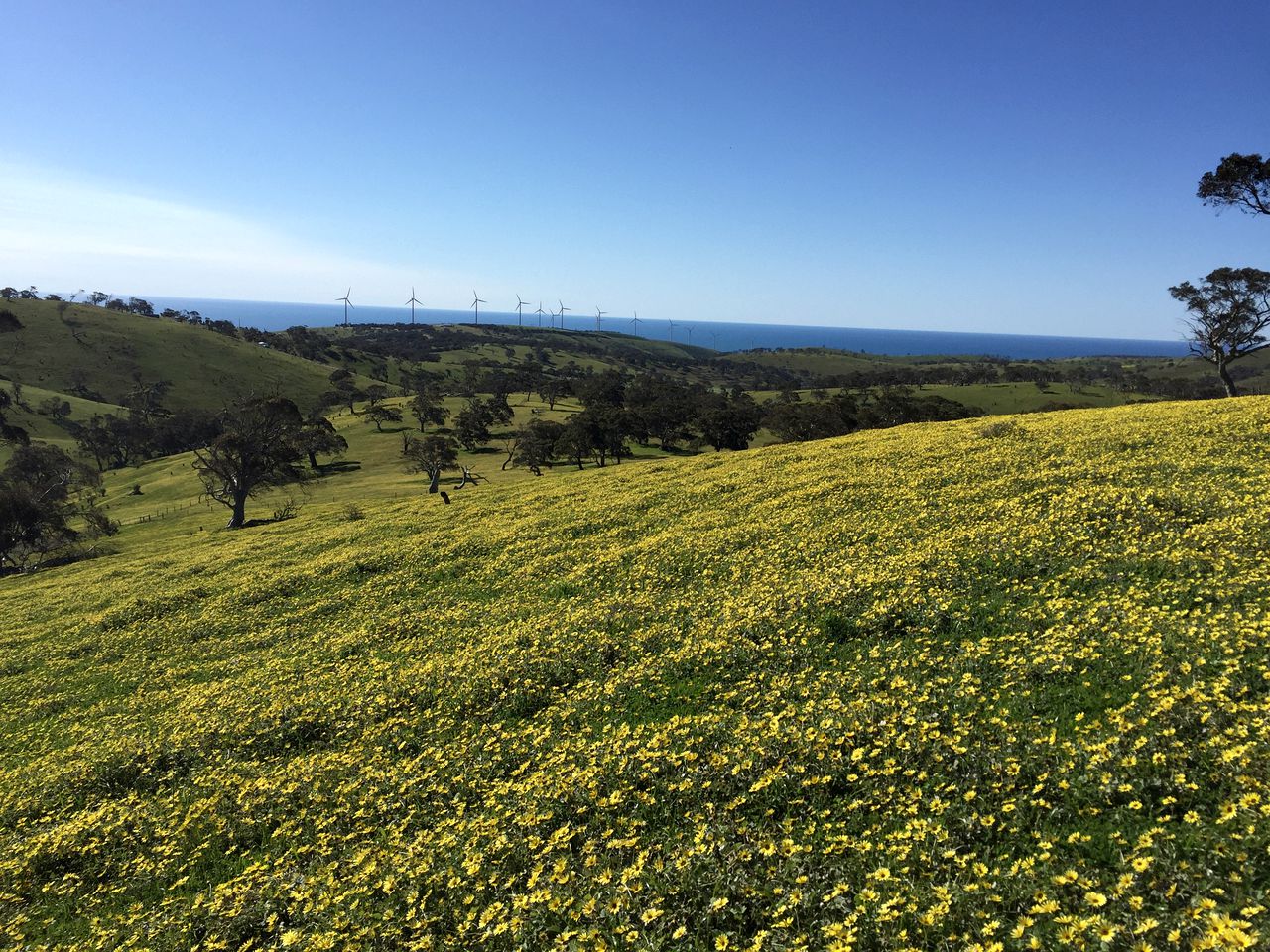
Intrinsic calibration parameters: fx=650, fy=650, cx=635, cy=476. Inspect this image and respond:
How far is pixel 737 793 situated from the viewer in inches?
378

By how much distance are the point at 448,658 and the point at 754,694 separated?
29.5ft

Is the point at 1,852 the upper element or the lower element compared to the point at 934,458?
lower

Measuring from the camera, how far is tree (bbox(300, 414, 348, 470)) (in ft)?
358

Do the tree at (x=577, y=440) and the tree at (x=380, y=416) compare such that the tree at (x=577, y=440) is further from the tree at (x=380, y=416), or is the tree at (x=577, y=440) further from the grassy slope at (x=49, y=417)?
the grassy slope at (x=49, y=417)

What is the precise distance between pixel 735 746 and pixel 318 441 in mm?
122148

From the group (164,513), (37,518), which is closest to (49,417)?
(164,513)

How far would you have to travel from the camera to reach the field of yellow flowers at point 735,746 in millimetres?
7324

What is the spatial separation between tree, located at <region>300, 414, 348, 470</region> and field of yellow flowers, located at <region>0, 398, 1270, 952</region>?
90518mm

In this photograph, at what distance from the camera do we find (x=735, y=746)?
34.2ft

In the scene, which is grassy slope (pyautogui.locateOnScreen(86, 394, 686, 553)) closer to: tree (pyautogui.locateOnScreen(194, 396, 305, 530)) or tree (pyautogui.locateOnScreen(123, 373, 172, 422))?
tree (pyautogui.locateOnScreen(194, 396, 305, 530))

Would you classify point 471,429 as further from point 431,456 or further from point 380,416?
point 380,416

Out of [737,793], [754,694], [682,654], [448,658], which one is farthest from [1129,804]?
[448,658]

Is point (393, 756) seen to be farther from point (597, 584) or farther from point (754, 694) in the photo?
point (597, 584)

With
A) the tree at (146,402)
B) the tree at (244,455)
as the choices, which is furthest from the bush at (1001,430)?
the tree at (146,402)
